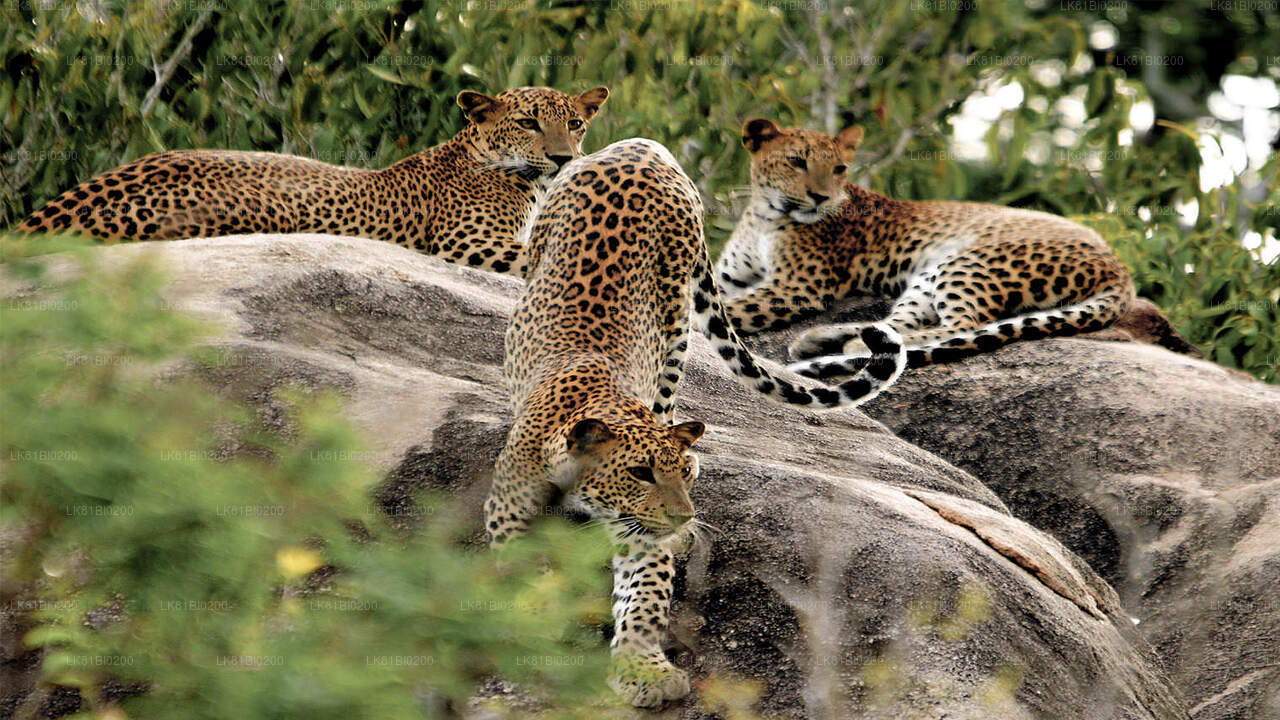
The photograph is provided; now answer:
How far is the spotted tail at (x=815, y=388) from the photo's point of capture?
7395 mm

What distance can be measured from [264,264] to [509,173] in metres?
2.66

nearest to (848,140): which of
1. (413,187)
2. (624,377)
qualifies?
(413,187)

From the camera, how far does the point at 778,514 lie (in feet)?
21.5

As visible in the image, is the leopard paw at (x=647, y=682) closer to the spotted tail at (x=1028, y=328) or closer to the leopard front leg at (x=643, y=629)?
the leopard front leg at (x=643, y=629)

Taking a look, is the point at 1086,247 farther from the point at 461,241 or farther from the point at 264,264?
the point at 264,264

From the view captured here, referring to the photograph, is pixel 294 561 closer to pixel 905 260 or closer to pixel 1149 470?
pixel 1149 470

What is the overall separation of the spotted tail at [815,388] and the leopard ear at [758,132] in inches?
148

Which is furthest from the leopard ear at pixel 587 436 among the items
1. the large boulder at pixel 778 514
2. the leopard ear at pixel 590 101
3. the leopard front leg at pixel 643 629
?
the leopard ear at pixel 590 101

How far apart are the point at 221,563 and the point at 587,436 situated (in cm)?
292

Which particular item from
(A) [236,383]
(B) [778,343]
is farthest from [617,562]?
(B) [778,343]

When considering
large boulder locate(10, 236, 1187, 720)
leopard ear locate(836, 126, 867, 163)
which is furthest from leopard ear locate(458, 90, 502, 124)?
leopard ear locate(836, 126, 867, 163)

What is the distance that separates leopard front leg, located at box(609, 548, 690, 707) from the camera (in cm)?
547

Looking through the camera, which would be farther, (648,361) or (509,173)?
(509,173)

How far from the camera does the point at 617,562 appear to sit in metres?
6.05
